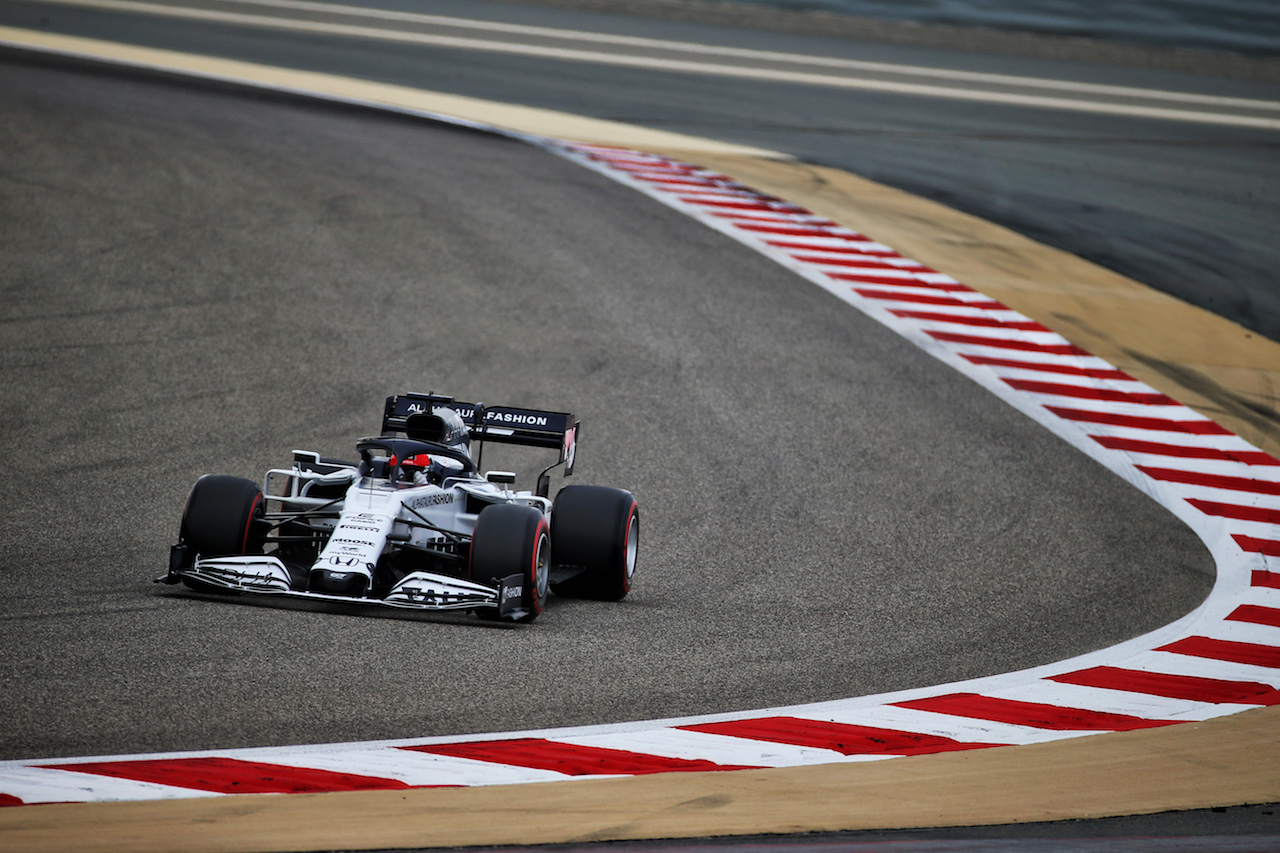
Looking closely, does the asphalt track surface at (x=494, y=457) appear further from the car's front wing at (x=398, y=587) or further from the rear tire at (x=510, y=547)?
the rear tire at (x=510, y=547)

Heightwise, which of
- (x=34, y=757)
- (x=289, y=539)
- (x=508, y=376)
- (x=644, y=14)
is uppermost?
(x=644, y=14)

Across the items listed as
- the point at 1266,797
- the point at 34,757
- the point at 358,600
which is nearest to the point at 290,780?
the point at 34,757

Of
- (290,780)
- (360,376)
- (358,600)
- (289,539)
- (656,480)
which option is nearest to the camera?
(290,780)

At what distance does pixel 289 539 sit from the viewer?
7422 millimetres

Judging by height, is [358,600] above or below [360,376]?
below

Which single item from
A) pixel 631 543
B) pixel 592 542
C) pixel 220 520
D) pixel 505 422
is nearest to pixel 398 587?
pixel 220 520

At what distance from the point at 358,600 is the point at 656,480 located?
13.2 feet

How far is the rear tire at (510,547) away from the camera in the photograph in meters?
7.02

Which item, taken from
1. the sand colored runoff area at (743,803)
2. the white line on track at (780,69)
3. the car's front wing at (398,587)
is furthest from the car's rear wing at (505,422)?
the white line on track at (780,69)

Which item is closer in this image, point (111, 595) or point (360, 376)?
point (111, 595)

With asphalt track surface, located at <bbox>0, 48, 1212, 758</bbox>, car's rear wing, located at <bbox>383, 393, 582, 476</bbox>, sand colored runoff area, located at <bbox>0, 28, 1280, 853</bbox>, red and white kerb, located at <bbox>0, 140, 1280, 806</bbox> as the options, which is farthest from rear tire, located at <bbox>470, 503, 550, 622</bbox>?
sand colored runoff area, located at <bbox>0, 28, 1280, 853</bbox>

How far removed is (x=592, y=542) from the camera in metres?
7.79

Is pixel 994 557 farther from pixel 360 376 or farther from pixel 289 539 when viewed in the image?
pixel 360 376

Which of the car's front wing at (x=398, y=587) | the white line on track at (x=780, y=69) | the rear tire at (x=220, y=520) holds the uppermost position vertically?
the white line on track at (x=780, y=69)
